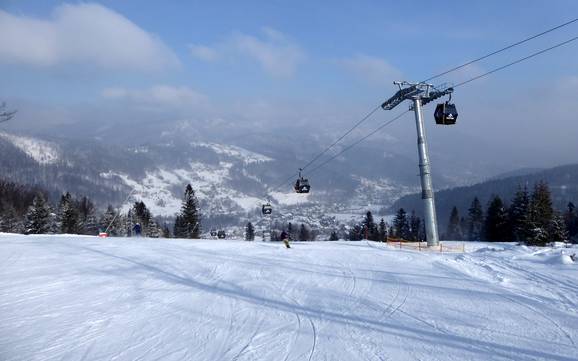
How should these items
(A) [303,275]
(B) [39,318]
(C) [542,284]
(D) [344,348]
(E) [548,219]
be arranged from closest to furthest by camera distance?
(D) [344,348] < (B) [39,318] < (C) [542,284] < (A) [303,275] < (E) [548,219]

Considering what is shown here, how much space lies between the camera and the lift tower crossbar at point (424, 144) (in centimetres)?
2906

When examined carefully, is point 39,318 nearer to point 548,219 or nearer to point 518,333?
point 518,333

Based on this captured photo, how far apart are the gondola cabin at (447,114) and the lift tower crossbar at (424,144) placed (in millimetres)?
2797

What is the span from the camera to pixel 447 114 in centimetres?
2666

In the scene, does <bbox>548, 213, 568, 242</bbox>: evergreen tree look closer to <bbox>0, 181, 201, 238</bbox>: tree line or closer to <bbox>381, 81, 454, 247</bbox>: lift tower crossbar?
<bbox>381, 81, 454, 247</bbox>: lift tower crossbar

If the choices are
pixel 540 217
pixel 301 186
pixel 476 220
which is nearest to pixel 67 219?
pixel 301 186

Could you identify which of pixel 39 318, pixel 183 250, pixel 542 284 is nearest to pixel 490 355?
pixel 542 284

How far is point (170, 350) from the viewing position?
797 centimetres

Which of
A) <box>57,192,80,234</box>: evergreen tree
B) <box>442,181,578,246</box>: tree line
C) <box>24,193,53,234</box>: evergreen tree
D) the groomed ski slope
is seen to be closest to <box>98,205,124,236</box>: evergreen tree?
<box>57,192,80,234</box>: evergreen tree

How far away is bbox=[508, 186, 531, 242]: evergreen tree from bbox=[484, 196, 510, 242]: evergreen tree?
0.88 meters

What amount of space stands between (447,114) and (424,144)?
316 cm

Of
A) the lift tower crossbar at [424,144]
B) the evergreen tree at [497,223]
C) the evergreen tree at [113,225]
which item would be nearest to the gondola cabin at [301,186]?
the lift tower crossbar at [424,144]

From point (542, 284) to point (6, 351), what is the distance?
1249cm

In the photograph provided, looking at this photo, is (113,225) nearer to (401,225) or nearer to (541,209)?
(401,225)
